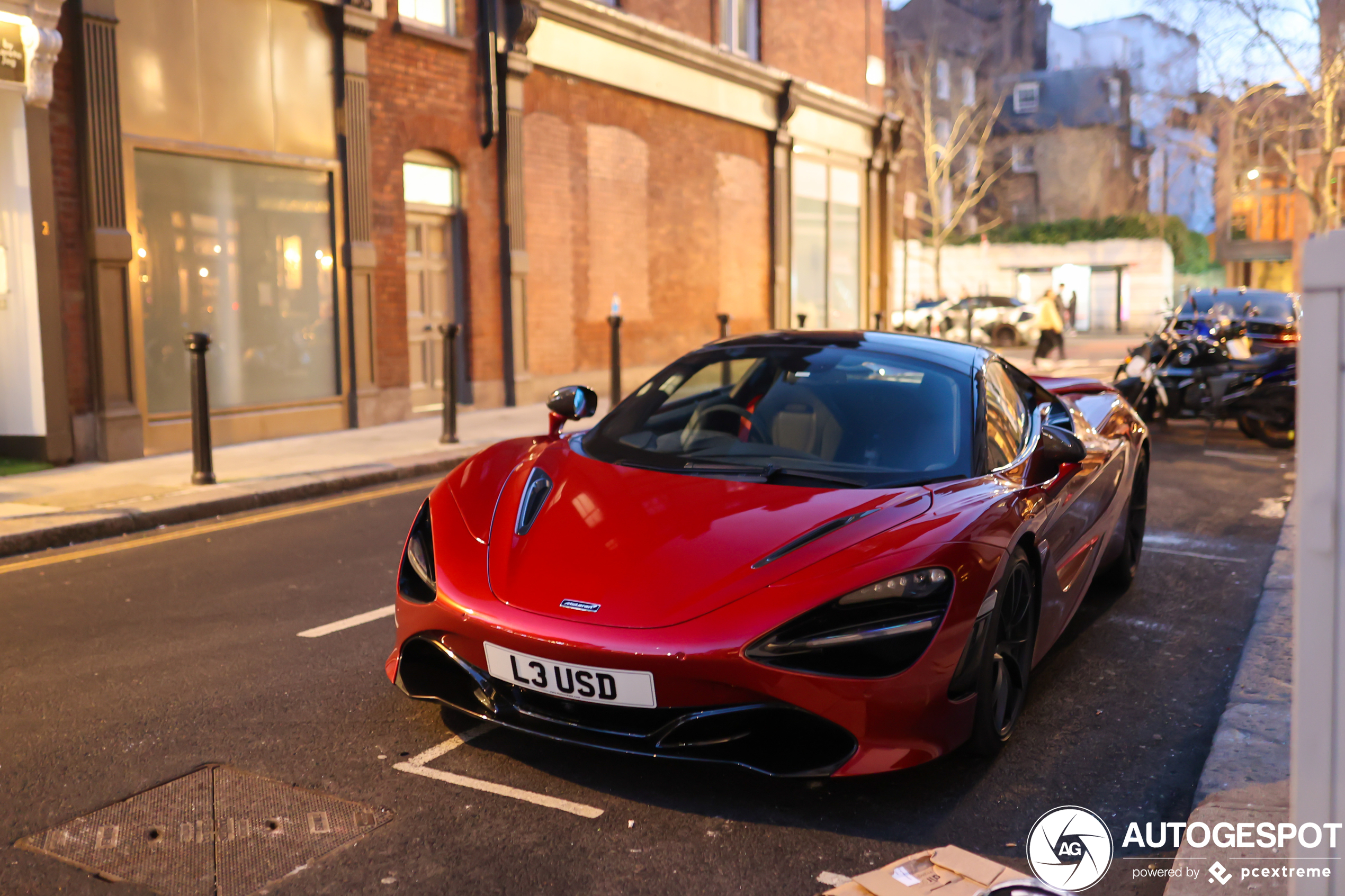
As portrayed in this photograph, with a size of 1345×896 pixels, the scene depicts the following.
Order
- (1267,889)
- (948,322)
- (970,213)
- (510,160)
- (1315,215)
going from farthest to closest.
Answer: (970,213), (948,322), (1315,215), (510,160), (1267,889)

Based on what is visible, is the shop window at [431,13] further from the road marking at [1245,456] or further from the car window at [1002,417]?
the car window at [1002,417]

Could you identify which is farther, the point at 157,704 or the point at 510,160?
the point at 510,160

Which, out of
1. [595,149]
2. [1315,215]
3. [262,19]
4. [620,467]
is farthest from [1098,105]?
[620,467]

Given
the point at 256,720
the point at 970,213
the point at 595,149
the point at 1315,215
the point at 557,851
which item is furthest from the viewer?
the point at 970,213

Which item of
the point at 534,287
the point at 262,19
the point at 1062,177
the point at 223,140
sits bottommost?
the point at 534,287

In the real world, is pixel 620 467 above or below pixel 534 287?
below

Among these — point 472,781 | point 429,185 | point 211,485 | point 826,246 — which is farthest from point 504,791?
point 826,246

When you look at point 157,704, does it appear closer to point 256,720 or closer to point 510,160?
point 256,720

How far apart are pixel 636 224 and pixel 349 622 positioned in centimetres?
1446

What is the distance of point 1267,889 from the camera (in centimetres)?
289

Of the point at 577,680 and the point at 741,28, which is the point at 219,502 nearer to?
the point at 577,680

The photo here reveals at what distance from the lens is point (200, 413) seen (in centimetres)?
934

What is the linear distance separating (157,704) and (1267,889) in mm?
3604

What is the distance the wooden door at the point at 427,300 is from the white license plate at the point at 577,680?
11827mm
